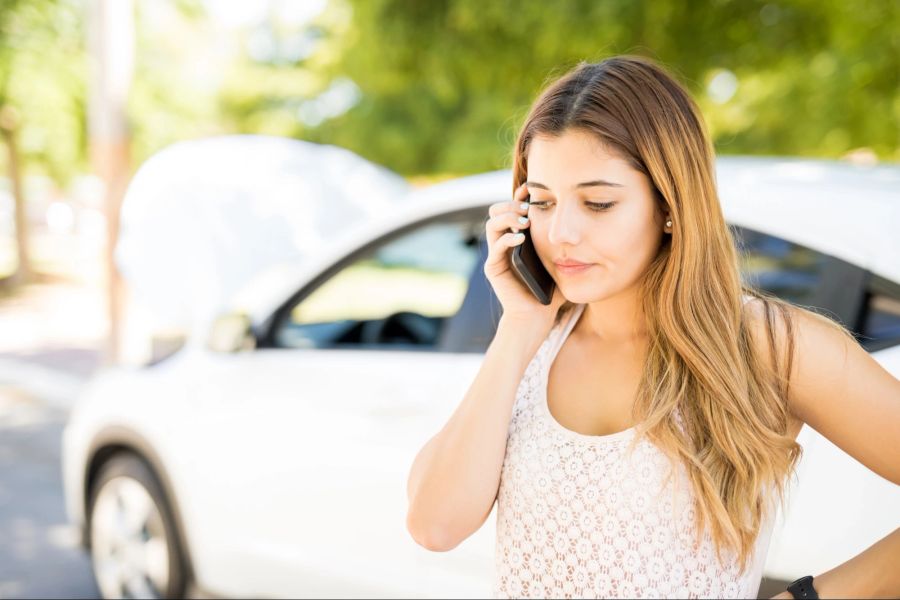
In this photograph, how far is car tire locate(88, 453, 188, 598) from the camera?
3637mm

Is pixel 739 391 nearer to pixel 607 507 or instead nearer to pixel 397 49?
pixel 607 507

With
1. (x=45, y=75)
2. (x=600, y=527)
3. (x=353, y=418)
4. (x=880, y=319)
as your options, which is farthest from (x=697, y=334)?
(x=45, y=75)

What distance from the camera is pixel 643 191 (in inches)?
65.4

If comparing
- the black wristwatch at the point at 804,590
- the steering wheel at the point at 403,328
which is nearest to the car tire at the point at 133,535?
the steering wheel at the point at 403,328

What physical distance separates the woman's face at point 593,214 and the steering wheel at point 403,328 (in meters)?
1.99

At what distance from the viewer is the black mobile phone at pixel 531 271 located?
71.1 inches

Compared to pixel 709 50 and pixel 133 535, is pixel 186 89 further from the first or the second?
pixel 133 535

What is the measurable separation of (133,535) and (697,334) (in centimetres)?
290

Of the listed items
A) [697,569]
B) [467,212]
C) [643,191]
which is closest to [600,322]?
[643,191]

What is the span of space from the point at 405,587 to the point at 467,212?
3.92ft

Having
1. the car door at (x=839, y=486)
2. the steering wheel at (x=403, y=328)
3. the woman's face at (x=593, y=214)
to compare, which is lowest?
the steering wheel at (x=403, y=328)

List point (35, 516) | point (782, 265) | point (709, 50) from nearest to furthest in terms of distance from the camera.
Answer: point (782, 265) < point (35, 516) < point (709, 50)

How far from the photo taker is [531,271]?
5.96ft

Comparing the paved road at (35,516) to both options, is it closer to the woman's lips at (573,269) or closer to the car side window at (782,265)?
the car side window at (782,265)
